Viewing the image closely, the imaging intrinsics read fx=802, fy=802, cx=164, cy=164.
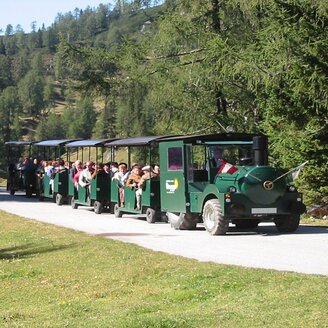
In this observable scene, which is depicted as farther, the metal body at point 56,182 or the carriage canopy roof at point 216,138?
the metal body at point 56,182

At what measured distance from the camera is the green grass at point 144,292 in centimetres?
875

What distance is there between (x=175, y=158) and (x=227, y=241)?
3.92 meters

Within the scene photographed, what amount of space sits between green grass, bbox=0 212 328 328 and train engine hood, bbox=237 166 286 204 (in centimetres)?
376

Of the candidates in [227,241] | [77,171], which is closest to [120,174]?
[77,171]

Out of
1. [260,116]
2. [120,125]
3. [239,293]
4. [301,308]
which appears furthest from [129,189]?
[120,125]

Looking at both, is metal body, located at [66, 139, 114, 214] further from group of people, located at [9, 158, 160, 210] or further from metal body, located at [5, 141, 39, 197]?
metal body, located at [5, 141, 39, 197]

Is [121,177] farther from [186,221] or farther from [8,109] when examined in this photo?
[8,109]

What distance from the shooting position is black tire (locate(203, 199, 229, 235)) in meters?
17.8

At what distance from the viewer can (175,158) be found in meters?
20.0

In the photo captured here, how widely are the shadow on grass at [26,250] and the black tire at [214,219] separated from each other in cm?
344

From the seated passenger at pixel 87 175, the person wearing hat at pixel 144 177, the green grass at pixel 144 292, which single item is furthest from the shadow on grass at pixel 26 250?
the seated passenger at pixel 87 175

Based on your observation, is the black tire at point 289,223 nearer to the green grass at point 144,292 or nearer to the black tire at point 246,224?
the black tire at point 246,224

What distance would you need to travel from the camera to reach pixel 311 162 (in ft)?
75.8

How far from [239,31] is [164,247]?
16352 mm
